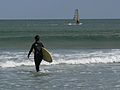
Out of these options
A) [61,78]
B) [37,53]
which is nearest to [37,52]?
[37,53]

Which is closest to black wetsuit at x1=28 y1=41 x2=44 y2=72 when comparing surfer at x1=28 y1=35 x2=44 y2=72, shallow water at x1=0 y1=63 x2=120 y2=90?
surfer at x1=28 y1=35 x2=44 y2=72

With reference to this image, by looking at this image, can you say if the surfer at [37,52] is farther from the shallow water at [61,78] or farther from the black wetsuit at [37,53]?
the shallow water at [61,78]

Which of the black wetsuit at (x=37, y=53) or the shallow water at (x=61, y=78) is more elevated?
the black wetsuit at (x=37, y=53)

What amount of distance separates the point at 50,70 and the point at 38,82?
3015mm

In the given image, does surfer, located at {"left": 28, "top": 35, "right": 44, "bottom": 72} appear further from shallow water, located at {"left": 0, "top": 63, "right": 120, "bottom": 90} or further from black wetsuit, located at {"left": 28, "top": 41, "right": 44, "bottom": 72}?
shallow water, located at {"left": 0, "top": 63, "right": 120, "bottom": 90}

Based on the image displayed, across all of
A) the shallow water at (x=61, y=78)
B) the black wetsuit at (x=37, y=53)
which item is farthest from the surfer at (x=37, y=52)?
the shallow water at (x=61, y=78)

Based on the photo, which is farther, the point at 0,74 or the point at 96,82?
the point at 0,74

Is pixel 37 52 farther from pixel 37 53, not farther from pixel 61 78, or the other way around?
pixel 61 78

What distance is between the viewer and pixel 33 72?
16328mm

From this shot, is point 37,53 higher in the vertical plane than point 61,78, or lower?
higher

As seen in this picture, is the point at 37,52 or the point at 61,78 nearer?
the point at 61,78

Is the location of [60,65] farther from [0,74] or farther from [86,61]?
[0,74]

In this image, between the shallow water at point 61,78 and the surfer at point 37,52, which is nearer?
the shallow water at point 61,78

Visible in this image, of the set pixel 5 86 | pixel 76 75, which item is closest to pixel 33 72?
pixel 76 75
